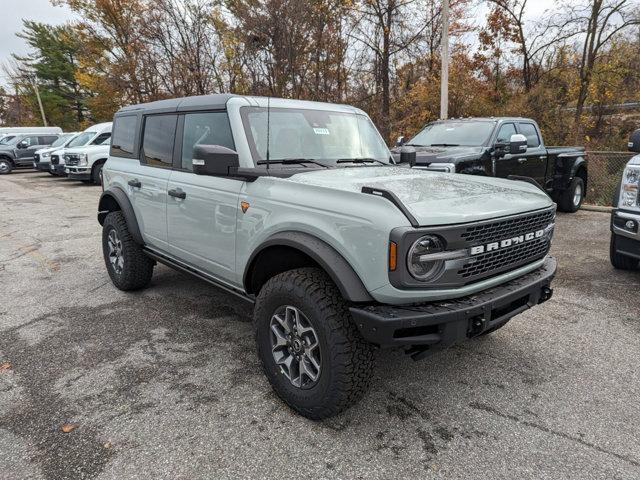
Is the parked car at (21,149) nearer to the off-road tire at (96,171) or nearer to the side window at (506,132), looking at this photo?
the off-road tire at (96,171)

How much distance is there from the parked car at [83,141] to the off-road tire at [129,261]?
13.2 metres

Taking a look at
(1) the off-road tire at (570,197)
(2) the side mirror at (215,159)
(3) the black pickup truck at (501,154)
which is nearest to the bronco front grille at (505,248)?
(2) the side mirror at (215,159)

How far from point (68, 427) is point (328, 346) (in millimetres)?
1603

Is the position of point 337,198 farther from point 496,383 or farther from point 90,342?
point 90,342

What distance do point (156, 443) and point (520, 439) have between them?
2.02m

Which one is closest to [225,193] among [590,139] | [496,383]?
[496,383]

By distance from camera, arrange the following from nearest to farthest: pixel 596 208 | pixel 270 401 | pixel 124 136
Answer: pixel 270 401, pixel 124 136, pixel 596 208

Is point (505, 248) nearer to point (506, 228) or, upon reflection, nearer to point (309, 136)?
point (506, 228)

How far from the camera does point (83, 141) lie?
53.8ft

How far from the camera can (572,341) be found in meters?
3.63

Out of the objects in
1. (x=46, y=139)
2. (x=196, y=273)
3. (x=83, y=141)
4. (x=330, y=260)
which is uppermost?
(x=46, y=139)

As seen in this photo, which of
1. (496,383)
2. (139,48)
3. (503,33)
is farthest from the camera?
(139,48)

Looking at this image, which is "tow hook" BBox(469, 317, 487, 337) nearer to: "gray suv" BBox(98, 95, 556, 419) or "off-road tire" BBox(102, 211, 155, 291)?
"gray suv" BBox(98, 95, 556, 419)

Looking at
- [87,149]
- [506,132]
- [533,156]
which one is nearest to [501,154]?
[506,132]
